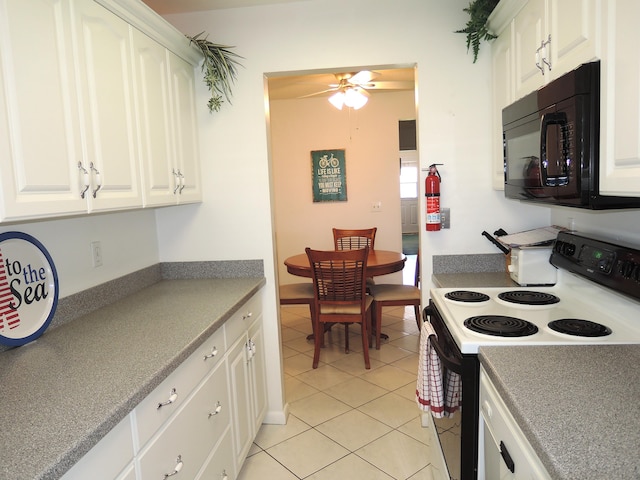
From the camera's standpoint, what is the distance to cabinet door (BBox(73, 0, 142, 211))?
5.00 feet

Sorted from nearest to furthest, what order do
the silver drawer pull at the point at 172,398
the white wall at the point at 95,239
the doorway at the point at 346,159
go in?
the silver drawer pull at the point at 172,398 → the white wall at the point at 95,239 → the doorway at the point at 346,159

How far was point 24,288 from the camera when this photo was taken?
63.4 inches

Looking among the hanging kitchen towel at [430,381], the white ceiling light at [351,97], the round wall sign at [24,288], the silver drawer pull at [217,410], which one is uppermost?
the white ceiling light at [351,97]

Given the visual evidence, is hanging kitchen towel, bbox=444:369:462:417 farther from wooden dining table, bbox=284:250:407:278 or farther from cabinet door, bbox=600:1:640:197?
wooden dining table, bbox=284:250:407:278

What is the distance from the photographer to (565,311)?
1742mm

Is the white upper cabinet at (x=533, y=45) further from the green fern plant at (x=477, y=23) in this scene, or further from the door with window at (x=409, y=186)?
the door with window at (x=409, y=186)

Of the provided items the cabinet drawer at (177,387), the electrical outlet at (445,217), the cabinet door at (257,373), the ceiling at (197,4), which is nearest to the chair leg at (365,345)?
the cabinet door at (257,373)

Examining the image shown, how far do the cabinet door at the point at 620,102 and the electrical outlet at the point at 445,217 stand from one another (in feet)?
4.03

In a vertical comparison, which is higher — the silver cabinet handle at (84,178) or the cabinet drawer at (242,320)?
the silver cabinet handle at (84,178)

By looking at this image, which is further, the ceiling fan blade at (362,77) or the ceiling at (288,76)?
the ceiling fan blade at (362,77)

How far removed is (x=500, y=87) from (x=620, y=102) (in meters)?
1.14

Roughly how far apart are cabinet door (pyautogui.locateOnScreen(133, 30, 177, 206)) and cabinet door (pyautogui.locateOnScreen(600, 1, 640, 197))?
164cm

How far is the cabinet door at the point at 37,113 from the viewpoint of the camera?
3.87 feet

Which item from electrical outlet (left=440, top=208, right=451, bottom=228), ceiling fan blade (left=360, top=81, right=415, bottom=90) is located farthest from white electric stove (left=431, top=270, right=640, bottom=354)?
ceiling fan blade (left=360, top=81, right=415, bottom=90)
